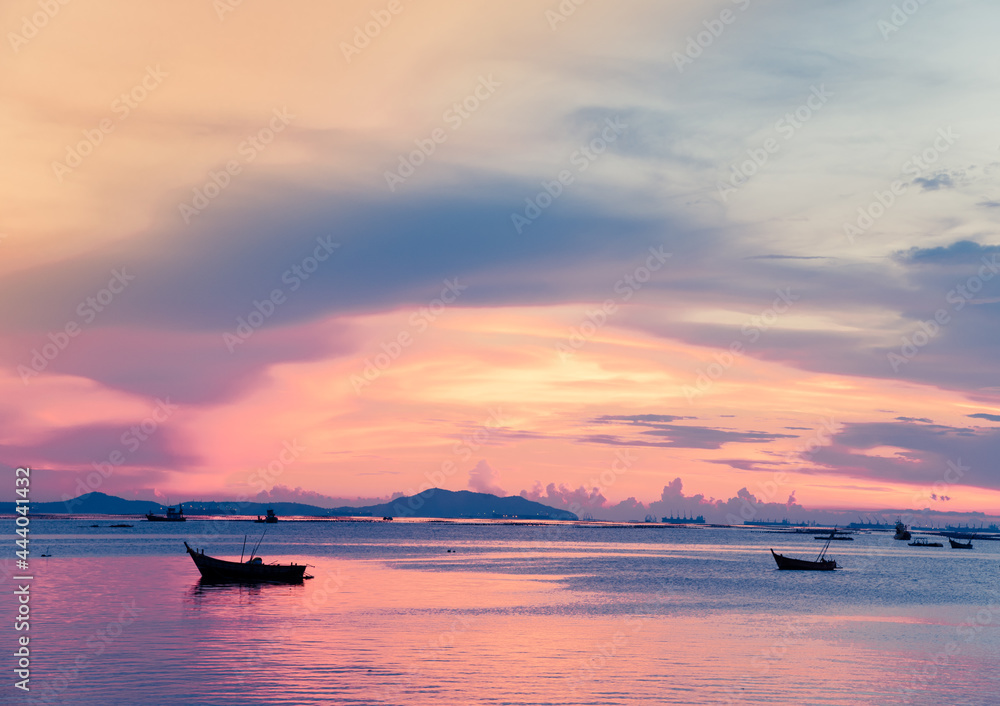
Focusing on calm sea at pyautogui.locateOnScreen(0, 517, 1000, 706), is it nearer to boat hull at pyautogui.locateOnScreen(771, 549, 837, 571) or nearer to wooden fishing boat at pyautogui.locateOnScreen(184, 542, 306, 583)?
wooden fishing boat at pyautogui.locateOnScreen(184, 542, 306, 583)

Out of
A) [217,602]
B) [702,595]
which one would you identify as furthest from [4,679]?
[702,595]

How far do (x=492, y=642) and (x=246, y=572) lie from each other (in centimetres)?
3722

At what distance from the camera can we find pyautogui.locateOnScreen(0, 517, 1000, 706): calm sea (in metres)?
32.8

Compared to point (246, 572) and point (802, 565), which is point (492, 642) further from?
point (802, 565)

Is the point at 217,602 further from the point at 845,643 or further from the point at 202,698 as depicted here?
the point at 845,643

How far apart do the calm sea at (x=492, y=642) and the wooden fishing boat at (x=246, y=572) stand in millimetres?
1525

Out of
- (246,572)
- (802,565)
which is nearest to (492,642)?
(246,572)

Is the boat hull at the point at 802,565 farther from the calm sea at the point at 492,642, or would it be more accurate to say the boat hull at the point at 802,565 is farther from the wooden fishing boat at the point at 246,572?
the wooden fishing boat at the point at 246,572

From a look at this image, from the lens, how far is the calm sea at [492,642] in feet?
108

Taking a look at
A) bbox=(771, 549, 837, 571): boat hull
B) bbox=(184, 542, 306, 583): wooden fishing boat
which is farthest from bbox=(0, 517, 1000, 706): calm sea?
bbox=(771, 549, 837, 571): boat hull

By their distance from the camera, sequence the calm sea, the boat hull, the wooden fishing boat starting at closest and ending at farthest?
1. the calm sea
2. the wooden fishing boat
3. the boat hull

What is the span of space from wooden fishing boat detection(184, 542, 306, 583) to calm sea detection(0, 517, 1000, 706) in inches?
60.0

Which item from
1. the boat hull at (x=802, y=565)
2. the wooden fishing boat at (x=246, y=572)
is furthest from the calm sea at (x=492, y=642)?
the boat hull at (x=802, y=565)

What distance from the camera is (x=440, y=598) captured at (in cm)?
6550
